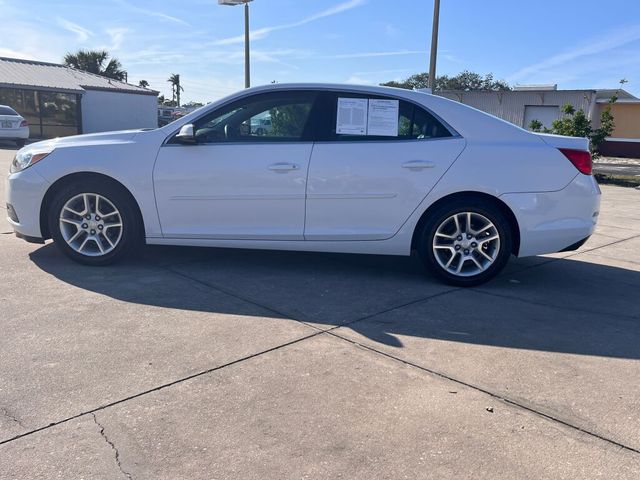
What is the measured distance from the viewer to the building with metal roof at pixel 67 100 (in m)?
28.7

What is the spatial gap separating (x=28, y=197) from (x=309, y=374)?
3.31 metres

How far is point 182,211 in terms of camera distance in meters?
5.07

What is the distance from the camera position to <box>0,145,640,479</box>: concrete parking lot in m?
2.52

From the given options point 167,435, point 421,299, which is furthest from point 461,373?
point 167,435

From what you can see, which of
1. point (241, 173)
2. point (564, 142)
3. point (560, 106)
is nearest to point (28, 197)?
point (241, 173)

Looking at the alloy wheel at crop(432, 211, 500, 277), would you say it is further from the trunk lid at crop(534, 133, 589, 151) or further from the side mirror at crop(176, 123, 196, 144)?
the side mirror at crop(176, 123, 196, 144)

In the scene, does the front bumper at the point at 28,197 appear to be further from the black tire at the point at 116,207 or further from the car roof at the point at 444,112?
the car roof at the point at 444,112

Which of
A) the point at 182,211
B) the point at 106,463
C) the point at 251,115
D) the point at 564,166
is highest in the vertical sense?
the point at 251,115

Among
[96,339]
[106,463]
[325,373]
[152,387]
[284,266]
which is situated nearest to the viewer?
[106,463]

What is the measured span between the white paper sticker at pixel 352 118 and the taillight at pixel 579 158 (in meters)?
1.67

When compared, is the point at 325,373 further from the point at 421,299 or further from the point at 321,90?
the point at 321,90

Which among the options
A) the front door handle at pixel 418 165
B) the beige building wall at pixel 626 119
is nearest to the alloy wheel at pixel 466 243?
the front door handle at pixel 418 165

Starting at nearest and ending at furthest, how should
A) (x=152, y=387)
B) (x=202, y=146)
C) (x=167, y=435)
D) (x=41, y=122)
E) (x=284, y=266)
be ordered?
(x=167, y=435)
(x=152, y=387)
(x=202, y=146)
(x=284, y=266)
(x=41, y=122)

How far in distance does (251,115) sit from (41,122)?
2834cm
